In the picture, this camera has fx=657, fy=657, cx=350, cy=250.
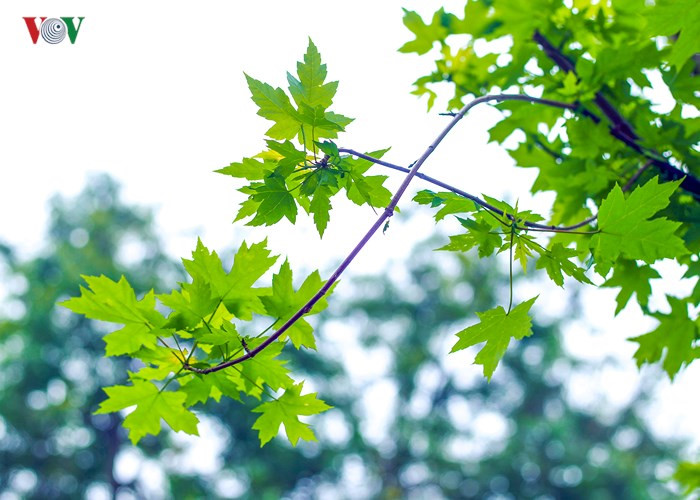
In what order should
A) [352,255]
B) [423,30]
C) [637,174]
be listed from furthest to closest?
[423,30] → [637,174] → [352,255]

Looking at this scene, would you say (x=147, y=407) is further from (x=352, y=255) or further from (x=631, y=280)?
(x=631, y=280)

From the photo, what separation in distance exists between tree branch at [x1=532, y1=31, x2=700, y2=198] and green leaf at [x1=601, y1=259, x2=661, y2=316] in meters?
0.15

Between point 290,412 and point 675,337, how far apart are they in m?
0.74

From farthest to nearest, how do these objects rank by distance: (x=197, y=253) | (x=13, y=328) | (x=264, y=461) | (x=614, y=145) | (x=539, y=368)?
(x=539, y=368)
(x=264, y=461)
(x=13, y=328)
(x=614, y=145)
(x=197, y=253)

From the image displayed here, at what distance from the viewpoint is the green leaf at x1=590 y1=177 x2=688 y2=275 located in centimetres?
78

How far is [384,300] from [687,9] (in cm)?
1397

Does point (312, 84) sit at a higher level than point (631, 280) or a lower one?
higher

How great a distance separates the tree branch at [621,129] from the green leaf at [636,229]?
240 mm

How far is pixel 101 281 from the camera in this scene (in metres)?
0.84

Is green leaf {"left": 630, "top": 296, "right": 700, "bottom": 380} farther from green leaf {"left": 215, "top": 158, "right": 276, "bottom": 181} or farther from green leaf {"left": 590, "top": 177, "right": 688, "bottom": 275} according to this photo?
green leaf {"left": 215, "top": 158, "right": 276, "bottom": 181}

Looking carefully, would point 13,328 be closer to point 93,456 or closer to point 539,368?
point 93,456

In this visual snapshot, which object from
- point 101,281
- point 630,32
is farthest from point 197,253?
point 630,32

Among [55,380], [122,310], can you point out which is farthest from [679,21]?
[55,380]

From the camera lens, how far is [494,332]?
828 mm
